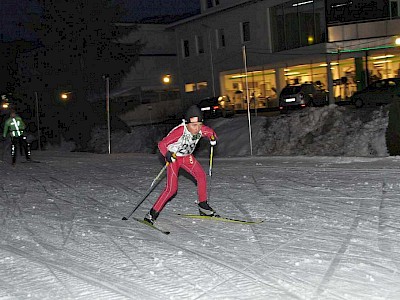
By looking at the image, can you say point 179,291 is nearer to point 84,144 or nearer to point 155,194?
point 155,194

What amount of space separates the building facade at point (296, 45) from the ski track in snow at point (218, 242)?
66.7 feet

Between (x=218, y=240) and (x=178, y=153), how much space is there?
1.69 metres

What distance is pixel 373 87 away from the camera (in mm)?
26625

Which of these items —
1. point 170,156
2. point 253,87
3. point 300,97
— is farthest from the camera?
point 253,87

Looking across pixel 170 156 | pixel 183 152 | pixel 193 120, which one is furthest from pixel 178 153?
pixel 193 120

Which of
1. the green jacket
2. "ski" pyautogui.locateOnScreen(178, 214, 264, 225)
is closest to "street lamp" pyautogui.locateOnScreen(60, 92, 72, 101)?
the green jacket

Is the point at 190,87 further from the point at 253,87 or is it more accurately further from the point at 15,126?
the point at 15,126

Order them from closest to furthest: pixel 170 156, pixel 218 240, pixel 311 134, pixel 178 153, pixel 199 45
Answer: pixel 218 240 → pixel 170 156 → pixel 178 153 → pixel 311 134 → pixel 199 45

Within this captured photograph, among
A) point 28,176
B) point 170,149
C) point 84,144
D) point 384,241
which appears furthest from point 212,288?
point 84,144

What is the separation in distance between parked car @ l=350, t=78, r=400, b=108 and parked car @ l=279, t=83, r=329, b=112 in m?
2.85

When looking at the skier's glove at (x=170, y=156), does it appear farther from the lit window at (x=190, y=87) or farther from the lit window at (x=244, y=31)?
the lit window at (x=190, y=87)

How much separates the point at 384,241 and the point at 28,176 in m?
11.8

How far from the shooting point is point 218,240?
24.8ft

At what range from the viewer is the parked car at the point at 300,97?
28.7m
